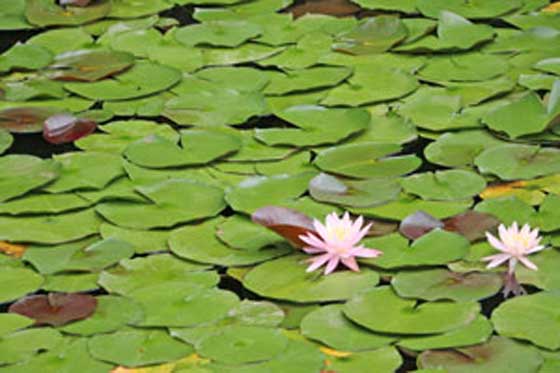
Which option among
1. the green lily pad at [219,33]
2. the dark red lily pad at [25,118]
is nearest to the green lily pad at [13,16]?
the green lily pad at [219,33]

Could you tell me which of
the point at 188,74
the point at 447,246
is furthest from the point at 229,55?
the point at 447,246

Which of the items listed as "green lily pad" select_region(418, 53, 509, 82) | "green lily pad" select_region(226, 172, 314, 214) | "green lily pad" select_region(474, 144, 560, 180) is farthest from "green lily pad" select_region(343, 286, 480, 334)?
"green lily pad" select_region(418, 53, 509, 82)

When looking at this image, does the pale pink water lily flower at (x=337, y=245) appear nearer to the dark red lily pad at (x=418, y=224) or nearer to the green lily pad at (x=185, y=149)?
the dark red lily pad at (x=418, y=224)

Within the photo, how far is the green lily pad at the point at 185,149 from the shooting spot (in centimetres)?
276

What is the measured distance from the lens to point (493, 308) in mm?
2246

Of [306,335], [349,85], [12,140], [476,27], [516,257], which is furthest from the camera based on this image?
[476,27]

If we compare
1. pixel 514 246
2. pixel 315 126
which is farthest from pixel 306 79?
pixel 514 246

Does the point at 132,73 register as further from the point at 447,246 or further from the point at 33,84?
the point at 447,246

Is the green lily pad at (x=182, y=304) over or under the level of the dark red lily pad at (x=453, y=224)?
under

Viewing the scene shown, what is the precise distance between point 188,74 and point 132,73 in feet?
0.42

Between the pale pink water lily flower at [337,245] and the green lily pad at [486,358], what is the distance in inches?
11.4

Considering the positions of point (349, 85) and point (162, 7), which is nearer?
point (349, 85)

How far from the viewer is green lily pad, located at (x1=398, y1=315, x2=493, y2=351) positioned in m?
2.13

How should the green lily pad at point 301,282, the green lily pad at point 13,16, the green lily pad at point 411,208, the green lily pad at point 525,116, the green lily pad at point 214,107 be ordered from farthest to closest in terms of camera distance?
the green lily pad at point 13,16 < the green lily pad at point 214,107 < the green lily pad at point 525,116 < the green lily pad at point 411,208 < the green lily pad at point 301,282
